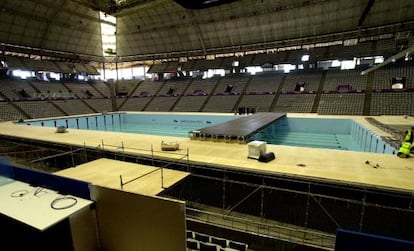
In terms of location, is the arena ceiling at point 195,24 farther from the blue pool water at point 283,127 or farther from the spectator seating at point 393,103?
the blue pool water at point 283,127

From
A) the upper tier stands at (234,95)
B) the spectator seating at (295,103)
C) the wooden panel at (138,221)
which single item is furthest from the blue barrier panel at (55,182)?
the spectator seating at (295,103)

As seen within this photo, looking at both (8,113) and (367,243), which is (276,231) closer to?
(367,243)

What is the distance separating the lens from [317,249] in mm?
3926

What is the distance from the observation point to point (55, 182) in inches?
140

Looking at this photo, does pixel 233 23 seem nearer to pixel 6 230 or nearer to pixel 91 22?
pixel 91 22

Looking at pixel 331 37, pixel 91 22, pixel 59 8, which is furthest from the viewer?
pixel 91 22

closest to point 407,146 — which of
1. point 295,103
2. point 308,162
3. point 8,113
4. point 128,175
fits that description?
point 308,162

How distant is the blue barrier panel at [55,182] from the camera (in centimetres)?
331

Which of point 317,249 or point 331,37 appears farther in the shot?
point 331,37

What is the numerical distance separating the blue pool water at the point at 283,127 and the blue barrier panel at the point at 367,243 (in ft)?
19.2

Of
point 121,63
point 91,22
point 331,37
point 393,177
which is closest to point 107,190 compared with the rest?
point 393,177

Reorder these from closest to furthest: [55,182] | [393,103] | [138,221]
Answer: [138,221]
[55,182]
[393,103]

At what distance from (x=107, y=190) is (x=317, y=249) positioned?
3.61 meters

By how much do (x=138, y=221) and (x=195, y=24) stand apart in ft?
68.2
